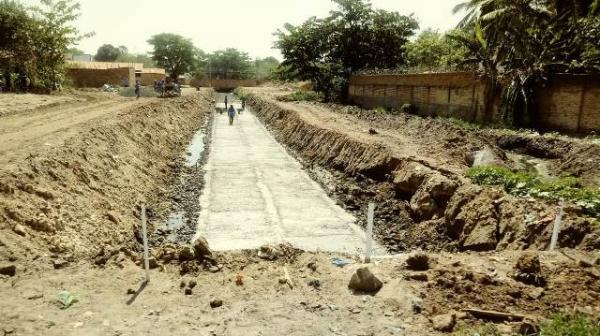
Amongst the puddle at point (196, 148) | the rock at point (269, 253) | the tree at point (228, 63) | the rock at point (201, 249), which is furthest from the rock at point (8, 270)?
the tree at point (228, 63)

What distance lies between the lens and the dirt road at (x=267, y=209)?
406 inches

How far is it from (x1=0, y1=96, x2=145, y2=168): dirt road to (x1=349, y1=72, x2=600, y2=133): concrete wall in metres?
17.5

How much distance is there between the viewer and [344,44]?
37969mm

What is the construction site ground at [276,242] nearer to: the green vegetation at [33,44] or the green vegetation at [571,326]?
the green vegetation at [571,326]

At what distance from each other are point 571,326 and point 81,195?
9742 millimetres

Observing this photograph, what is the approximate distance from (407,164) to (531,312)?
8.22 m

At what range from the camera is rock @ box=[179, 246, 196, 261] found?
6922mm

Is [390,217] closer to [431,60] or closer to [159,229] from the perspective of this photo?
[159,229]

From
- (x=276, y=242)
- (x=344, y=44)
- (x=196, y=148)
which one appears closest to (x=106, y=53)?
(x=344, y=44)

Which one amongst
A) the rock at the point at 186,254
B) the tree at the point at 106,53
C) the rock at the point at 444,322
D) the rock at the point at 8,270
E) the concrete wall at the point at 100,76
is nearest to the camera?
the rock at the point at 444,322

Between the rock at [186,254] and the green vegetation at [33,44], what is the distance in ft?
89.6

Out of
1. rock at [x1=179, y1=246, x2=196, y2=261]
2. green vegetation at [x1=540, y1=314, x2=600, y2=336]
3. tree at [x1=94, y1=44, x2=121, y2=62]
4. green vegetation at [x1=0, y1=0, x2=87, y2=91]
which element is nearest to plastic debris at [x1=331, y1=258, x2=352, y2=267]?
rock at [x1=179, y1=246, x2=196, y2=261]

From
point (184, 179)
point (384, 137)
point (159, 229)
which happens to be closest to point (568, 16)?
point (384, 137)

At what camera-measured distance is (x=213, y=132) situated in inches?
1091
